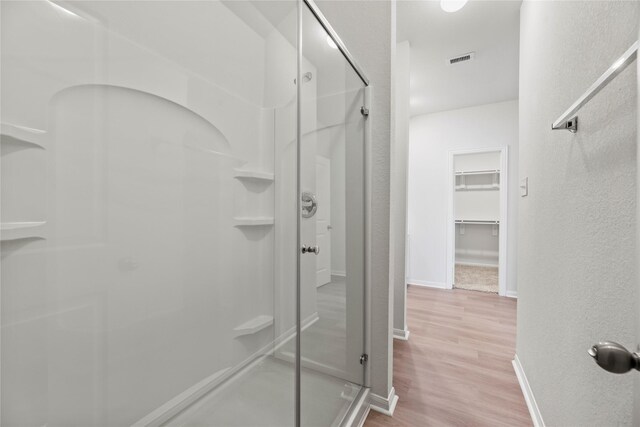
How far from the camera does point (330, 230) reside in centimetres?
139

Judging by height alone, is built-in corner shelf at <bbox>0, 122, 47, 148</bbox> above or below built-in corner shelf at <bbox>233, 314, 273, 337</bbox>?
above

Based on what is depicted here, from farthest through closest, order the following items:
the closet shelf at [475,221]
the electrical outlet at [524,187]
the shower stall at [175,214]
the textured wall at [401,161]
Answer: the closet shelf at [475,221]
the textured wall at [401,161]
the electrical outlet at [524,187]
the shower stall at [175,214]

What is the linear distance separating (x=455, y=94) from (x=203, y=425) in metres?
4.14

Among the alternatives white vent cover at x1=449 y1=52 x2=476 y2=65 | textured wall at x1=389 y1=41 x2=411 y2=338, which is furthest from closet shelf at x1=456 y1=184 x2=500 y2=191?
textured wall at x1=389 y1=41 x2=411 y2=338

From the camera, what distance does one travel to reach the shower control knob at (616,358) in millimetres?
453

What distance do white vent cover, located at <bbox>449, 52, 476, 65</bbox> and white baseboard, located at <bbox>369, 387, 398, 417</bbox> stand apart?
122 inches

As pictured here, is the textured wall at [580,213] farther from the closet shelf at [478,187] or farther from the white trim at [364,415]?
the closet shelf at [478,187]

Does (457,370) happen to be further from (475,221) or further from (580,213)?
(475,221)

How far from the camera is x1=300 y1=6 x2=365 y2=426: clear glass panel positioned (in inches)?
46.8

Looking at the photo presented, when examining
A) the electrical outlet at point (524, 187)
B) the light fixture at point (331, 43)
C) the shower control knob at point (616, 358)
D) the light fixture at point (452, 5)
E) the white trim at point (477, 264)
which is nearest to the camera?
the shower control knob at point (616, 358)

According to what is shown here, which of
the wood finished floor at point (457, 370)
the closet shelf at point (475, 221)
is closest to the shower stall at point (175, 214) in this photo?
the wood finished floor at point (457, 370)

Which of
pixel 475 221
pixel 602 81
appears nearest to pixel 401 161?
pixel 602 81

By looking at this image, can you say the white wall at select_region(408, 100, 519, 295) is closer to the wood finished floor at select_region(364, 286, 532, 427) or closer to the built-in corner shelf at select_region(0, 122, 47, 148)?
the wood finished floor at select_region(364, 286, 532, 427)

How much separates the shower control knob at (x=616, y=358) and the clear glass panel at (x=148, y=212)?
2.96ft
